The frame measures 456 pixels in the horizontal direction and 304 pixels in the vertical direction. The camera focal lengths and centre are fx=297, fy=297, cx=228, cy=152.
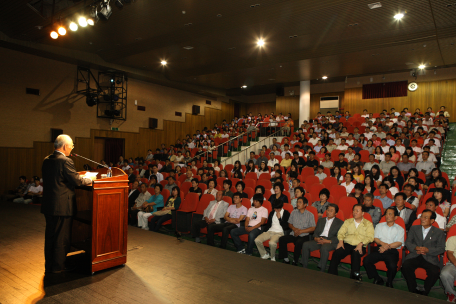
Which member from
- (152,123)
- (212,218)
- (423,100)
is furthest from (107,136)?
(423,100)

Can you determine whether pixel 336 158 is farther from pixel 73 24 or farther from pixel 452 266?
pixel 73 24

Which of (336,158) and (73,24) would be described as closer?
(73,24)

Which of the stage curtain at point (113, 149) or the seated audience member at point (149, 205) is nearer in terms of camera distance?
the seated audience member at point (149, 205)

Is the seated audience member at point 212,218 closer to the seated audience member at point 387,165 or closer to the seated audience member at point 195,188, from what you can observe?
the seated audience member at point 195,188

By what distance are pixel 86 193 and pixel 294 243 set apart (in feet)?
8.32

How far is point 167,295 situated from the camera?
7.66 feet

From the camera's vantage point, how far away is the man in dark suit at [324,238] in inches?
136

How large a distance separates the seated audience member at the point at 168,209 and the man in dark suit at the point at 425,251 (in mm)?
3583

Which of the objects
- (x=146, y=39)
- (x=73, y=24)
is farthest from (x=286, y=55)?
(x=73, y=24)

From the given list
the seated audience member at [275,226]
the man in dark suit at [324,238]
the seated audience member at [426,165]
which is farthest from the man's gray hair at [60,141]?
the seated audience member at [426,165]

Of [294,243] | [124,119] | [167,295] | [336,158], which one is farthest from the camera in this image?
[124,119]

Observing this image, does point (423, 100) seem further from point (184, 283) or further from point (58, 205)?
point (58, 205)

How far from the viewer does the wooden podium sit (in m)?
2.60

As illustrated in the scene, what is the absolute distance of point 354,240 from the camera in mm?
3422
